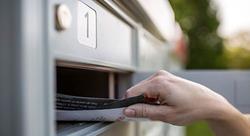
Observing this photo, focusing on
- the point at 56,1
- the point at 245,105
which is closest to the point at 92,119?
the point at 56,1

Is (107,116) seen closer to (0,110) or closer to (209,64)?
(0,110)

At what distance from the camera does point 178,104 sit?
84 centimetres

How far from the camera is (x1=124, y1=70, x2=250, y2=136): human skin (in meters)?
0.84

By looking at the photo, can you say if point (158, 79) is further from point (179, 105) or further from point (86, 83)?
point (86, 83)

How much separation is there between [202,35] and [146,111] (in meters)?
13.4

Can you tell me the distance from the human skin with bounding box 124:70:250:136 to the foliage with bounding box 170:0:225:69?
12.9 meters

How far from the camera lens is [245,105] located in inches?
52.4

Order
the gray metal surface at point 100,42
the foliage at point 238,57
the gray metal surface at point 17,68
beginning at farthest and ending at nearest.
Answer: the foliage at point 238,57 < the gray metal surface at point 100,42 < the gray metal surface at point 17,68

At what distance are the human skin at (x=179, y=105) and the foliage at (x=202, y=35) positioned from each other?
1292 cm

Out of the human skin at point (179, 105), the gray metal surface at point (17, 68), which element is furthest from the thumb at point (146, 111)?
the gray metal surface at point (17, 68)

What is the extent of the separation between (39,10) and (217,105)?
0.38 meters

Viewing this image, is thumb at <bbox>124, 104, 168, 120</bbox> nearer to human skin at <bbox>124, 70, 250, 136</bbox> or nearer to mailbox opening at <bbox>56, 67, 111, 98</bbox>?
human skin at <bbox>124, 70, 250, 136</bbox>

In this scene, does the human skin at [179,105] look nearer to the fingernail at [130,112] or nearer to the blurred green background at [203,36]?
the fingernail at [130,112]

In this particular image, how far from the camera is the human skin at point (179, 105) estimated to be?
84 cm
